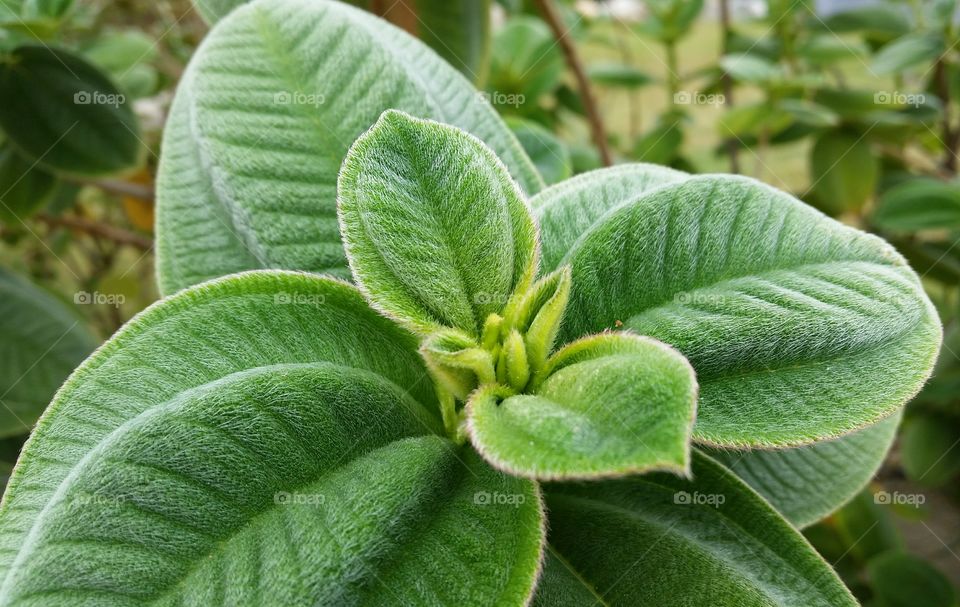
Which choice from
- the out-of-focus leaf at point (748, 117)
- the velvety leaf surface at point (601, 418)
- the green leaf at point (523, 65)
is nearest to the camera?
the velvety leaf surface at point (601, 418)

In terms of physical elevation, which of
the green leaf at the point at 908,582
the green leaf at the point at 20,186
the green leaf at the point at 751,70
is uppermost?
the green leaf at the point at 20,186

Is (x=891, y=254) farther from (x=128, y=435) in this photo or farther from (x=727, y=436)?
(x=128, y=435)

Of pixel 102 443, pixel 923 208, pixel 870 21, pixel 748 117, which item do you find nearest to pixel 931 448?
pixel 923 208

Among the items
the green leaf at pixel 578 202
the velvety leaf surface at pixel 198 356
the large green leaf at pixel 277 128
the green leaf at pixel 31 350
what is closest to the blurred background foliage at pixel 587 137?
the green leaf at pixel 31 350

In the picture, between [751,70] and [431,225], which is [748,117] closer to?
[751,70]

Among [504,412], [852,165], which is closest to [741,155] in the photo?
[852,165]

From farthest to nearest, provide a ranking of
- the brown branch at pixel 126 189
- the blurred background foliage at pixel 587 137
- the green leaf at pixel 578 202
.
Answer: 1. the brown branch at pixel 126 189
2. the blurred background foliage at pixel 587 137
3. the green leaf at pixel 578 202

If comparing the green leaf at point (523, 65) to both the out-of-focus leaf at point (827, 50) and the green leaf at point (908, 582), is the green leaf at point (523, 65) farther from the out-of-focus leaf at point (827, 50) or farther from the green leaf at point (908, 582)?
the green leaf at point (908, 582)

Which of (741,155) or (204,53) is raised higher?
Answer: (204,53)

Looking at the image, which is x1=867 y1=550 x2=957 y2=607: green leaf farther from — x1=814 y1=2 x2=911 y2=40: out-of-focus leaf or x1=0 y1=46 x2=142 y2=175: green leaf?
x1=0 y1=46 x2=142 y2=175: green leaf
